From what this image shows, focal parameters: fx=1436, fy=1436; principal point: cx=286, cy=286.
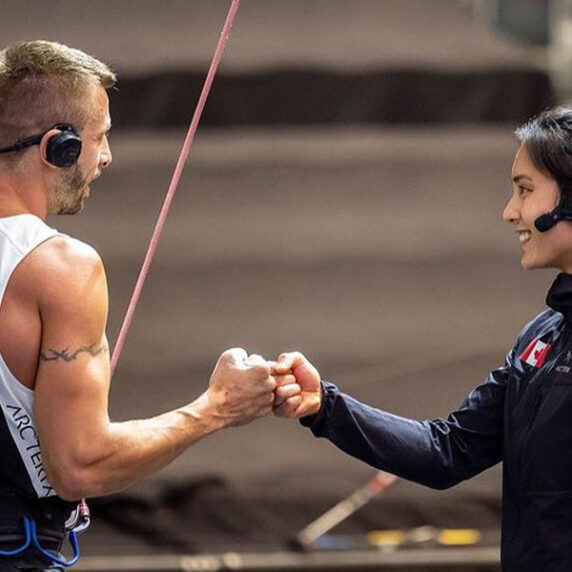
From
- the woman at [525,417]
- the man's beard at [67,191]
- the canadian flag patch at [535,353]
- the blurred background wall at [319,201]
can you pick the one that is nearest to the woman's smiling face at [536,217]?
the woman at [525,417]

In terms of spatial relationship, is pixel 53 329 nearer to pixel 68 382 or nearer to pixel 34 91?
pixel 68 382

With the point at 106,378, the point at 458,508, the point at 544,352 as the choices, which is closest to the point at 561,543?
the point at 544,352

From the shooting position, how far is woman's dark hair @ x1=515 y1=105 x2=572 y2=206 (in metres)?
2.58

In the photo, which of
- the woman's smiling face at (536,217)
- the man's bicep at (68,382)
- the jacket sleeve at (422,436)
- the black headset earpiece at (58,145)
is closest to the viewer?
the man's bicep at (68,382)

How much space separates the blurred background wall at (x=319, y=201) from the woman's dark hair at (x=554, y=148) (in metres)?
2.11

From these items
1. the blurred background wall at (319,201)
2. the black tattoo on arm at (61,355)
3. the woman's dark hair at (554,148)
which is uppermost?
the woman's dark hair at (554,148)

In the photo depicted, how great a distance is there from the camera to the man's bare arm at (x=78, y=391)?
2.20 meters

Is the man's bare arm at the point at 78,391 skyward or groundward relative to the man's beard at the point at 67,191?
groundward

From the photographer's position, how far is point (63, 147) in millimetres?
2312

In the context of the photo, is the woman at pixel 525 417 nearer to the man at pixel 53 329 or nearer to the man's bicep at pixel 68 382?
the man at pixel 53 329

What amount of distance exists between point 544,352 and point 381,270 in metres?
2.16

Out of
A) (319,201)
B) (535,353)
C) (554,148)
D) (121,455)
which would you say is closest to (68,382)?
(121,455)

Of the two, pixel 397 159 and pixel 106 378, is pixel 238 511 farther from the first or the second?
pixel 106 378

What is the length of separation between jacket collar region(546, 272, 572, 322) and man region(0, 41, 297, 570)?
2.10ft
